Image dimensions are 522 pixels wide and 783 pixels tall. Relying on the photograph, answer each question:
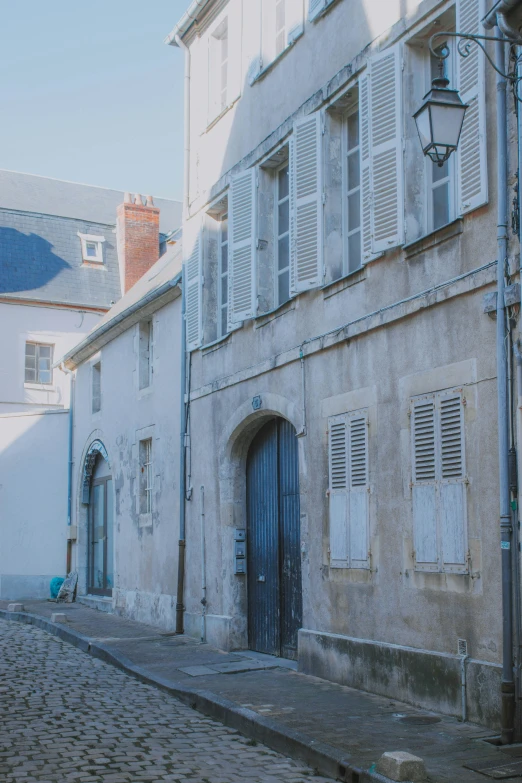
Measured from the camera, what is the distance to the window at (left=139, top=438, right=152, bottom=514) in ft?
49.1

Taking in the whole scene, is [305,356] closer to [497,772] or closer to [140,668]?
[140,668]

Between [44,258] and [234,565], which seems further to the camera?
[44,258]

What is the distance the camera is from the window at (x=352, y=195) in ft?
30.7

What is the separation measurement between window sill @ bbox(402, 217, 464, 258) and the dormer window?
21033 millimetres

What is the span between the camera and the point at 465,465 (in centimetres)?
720

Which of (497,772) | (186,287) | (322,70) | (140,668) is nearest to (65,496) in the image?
(186,287)

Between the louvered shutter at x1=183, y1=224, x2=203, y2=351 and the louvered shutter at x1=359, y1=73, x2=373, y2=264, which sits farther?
Result: the louvered shutter at x1=183, y1=224, x2=203, y2=351

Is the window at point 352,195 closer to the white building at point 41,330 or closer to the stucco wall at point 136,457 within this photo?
the stucco wall at point 136,457

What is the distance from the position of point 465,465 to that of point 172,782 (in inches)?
125

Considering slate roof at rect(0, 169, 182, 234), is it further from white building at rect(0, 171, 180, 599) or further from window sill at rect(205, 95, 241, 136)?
window sill at rect(205, 95, 241, 136)

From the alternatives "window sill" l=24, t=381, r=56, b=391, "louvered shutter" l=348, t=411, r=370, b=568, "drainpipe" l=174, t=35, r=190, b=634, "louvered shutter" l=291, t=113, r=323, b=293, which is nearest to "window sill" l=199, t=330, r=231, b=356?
"drainpipe" l=174, t=35, r=190, b=634

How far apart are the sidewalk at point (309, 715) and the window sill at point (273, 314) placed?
3.77 metres

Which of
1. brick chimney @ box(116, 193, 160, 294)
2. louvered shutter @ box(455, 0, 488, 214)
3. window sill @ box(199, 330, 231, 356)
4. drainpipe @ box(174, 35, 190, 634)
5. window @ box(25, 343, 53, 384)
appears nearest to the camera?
louvered shutter @ box(455, 0, 488, 214)

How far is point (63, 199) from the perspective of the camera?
31.4 m
